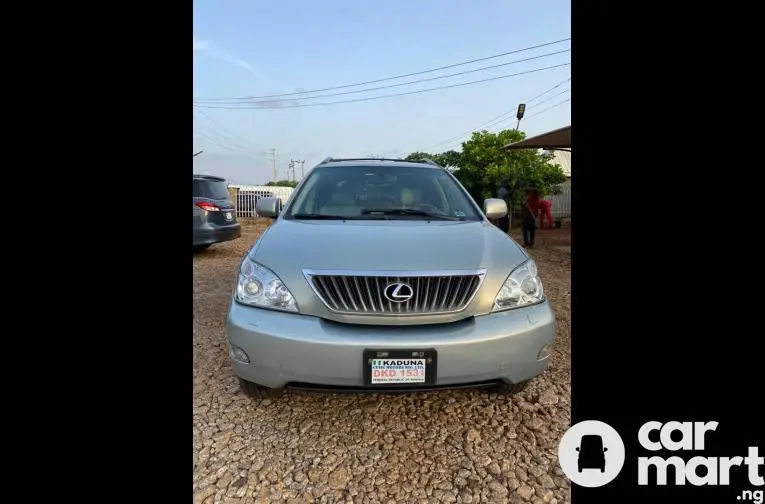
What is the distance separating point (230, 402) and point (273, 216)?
1325 mm

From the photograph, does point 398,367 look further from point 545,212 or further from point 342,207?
point 545,212

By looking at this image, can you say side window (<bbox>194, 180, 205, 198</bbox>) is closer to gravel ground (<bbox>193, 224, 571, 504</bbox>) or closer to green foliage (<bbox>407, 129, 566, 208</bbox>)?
gravel ground (<bbox>193, 224, 571, 504</bbox>)

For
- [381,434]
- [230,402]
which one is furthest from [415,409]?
[230,402]

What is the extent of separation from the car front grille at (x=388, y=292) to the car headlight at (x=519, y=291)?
0.18 meters

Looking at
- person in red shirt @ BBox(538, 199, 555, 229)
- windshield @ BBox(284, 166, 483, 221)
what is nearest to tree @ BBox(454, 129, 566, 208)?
person in red shirt @ BBox(538, 199, 555, 229)

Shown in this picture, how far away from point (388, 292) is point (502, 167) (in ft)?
38.6

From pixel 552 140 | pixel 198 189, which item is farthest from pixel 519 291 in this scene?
pixel 552 140

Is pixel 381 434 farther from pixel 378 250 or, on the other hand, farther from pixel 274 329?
pixel 378 250

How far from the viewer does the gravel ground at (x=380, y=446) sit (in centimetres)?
164

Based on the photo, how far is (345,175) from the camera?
3141 mm

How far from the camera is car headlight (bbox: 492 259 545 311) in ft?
6.19
